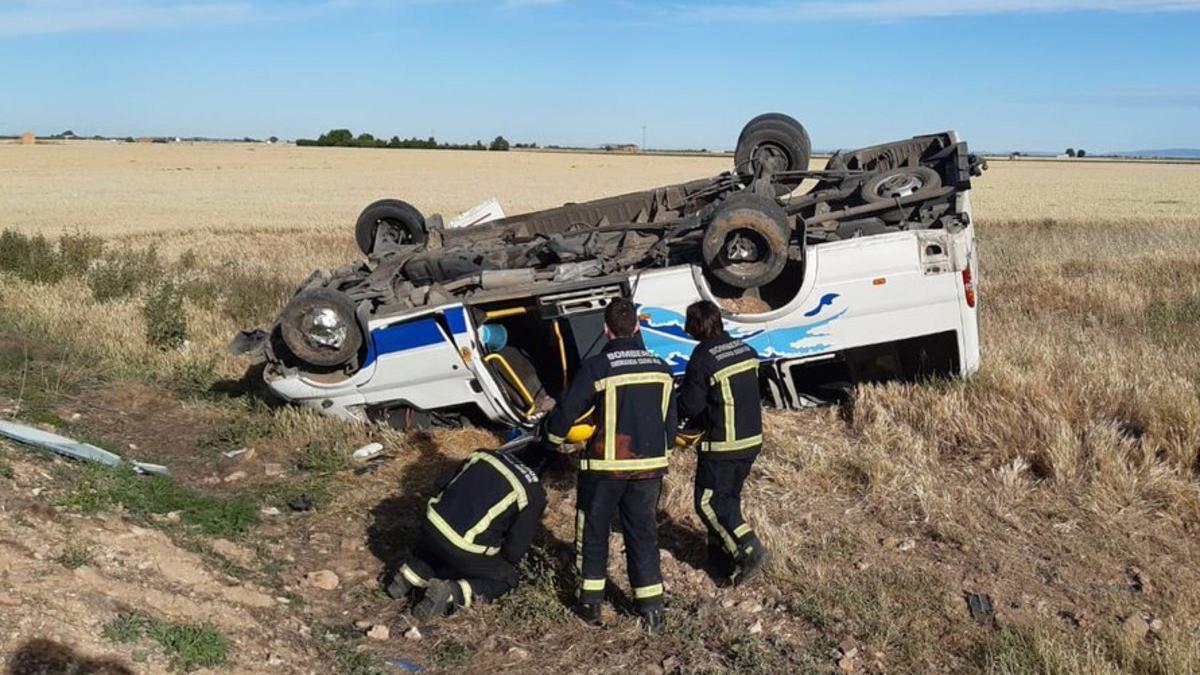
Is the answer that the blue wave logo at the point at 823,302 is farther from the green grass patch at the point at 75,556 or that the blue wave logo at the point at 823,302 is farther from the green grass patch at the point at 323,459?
the green grass patch at the point at 75,556

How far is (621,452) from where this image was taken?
13.8 ft

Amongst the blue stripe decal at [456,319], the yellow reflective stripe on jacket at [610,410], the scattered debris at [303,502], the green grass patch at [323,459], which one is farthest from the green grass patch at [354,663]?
the blue stripe decal at [456,319]

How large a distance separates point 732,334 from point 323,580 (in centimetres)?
262

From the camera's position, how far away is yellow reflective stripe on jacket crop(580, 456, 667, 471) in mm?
4219

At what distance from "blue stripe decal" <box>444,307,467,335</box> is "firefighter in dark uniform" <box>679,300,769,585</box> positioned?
189cm

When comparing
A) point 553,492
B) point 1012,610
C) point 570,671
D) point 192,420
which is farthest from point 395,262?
point 1012,610

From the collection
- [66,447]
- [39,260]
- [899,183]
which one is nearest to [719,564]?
[899,183]

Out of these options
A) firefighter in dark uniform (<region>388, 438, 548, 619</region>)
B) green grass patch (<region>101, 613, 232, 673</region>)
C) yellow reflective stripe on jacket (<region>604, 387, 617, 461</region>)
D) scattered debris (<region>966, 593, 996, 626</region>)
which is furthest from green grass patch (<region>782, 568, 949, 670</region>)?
green grass patch (<region>101, 613, 232, 673</region>)

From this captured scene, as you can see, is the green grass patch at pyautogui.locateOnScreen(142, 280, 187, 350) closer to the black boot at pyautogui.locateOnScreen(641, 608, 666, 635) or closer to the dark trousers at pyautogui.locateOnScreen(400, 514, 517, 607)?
the dark trousers at pyautogui.locateOnScreen(400, 514, 517, 607)

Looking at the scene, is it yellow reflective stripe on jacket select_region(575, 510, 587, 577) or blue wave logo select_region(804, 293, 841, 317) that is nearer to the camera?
yellow reflective stripe on jacket select_region(575, 510, 587, 577)

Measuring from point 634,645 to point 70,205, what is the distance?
3043 cm

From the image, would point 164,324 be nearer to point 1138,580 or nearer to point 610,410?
point 610,410

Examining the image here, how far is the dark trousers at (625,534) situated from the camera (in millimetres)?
4273

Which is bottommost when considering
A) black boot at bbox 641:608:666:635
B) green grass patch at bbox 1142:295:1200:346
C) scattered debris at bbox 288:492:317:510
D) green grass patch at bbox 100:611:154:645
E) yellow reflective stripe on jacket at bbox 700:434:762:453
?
black boot at bbox 641:608:666:635
